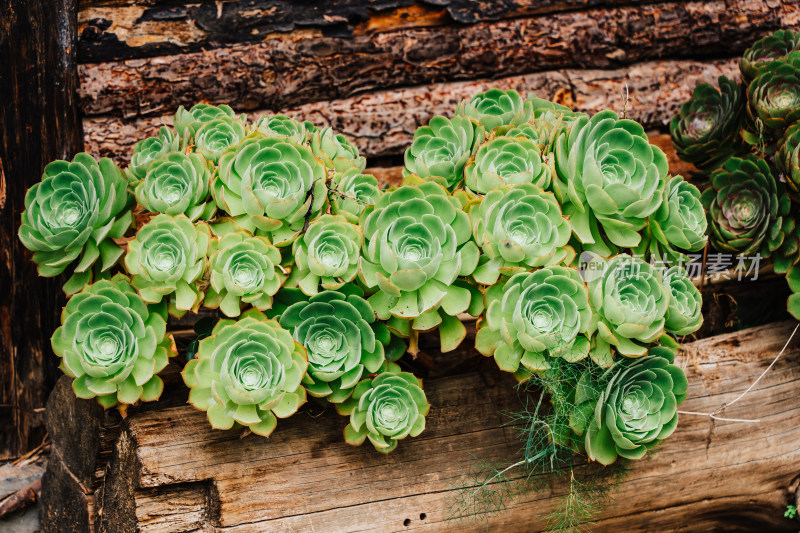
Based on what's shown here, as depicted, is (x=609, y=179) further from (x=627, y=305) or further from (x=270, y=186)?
(x=270, y=186)

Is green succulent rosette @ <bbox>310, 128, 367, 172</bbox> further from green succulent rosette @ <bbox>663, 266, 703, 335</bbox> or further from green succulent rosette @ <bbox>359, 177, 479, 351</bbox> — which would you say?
green succulent rosette @ <bbox>663, 266, 703, 335</bbox>

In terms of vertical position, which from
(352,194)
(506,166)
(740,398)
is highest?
(506,166)

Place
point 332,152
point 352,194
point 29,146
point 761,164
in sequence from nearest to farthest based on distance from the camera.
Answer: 1. point 352,194
2. point 332,152
3. point 761,164
4. point 29,146

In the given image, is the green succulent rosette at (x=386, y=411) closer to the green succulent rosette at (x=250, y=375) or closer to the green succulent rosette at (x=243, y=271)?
the green succulent rosette at (x=250, y=375)

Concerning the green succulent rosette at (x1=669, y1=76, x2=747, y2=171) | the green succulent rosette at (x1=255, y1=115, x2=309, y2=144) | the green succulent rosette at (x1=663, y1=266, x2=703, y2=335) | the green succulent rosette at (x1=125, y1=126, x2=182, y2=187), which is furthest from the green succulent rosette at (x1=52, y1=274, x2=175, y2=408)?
the green succulent rosette at (x1=669, y1=76, x2=747, y2=171)

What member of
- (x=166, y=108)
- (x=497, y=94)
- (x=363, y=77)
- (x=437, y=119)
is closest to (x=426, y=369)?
(x=437, y=119)

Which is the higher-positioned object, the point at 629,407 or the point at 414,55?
the point at 414,55

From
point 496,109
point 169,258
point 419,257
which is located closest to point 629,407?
point 419,257
